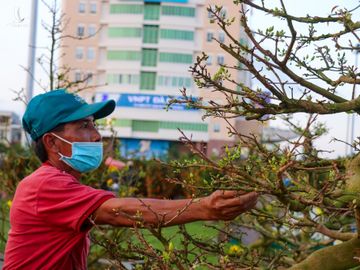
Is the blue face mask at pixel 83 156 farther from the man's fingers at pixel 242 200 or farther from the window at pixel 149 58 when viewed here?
the window at pixel 149 58

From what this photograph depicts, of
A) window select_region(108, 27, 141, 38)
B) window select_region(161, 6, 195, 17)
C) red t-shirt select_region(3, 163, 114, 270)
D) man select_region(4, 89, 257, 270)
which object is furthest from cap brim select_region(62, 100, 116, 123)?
window select_region(161, 6, 195, 17)

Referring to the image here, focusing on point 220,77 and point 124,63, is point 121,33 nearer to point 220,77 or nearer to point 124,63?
point 124,63

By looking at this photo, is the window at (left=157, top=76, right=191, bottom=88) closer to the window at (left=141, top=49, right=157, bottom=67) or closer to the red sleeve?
the window at (left=141, top=49, right=157, bottom=67)

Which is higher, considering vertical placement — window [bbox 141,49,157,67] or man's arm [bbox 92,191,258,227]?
window [bbox 141,49,157,67]

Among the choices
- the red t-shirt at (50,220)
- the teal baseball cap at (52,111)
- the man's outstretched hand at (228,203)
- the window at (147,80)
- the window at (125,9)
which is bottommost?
the red t-shirt at (50,220)

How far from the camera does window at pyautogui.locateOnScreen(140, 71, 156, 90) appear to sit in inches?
2167

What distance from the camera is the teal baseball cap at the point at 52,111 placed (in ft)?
9.16

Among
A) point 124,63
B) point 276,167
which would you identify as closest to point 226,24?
point 276,167

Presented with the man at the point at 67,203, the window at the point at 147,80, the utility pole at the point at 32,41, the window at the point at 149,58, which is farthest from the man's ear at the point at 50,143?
the window at the point at 149,58

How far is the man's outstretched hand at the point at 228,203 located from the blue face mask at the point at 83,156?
94cm

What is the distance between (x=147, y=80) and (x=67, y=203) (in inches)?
2091

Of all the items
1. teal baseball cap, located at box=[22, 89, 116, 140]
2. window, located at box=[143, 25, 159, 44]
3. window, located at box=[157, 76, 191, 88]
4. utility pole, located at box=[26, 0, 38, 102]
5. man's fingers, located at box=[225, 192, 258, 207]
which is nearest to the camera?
man's fingers, located at box=[225, 192, 258, 207]

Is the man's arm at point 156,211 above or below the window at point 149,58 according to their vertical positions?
below

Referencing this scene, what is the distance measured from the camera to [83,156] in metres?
2.88
